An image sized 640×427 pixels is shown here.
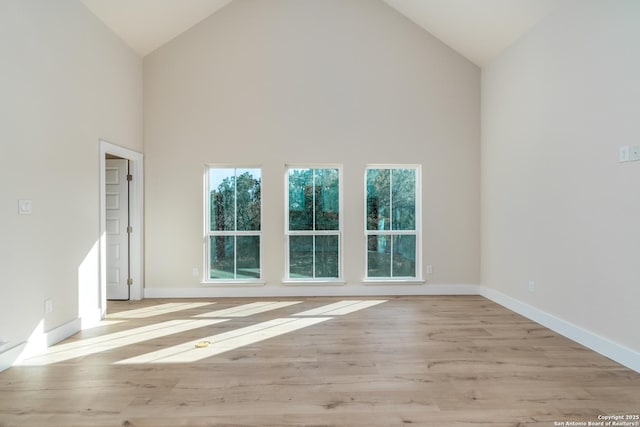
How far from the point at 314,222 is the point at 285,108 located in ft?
5.66

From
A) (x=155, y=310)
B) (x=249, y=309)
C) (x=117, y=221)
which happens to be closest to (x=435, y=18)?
(x=249, y=309)

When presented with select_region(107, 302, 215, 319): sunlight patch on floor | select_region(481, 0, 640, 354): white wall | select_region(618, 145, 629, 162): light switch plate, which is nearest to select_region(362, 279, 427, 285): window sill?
select_region(481, 0, 640, 354): white wall

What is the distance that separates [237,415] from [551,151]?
3.83 metres

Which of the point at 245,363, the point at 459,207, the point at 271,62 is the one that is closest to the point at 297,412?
the point at 245,363

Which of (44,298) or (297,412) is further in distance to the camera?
(44,298)

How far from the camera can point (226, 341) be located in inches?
124

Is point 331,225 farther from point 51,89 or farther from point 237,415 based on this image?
point 51,89

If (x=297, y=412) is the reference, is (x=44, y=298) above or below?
above

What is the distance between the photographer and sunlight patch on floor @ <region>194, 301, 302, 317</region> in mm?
3987

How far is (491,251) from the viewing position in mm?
4637

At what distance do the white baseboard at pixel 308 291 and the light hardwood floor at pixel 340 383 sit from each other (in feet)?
4.29

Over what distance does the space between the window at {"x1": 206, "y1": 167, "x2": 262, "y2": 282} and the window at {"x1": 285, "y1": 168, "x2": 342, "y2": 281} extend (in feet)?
1.66

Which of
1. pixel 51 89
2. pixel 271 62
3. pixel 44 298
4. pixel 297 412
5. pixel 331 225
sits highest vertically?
pixel 271 62

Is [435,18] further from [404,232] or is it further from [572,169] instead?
[404,232]
